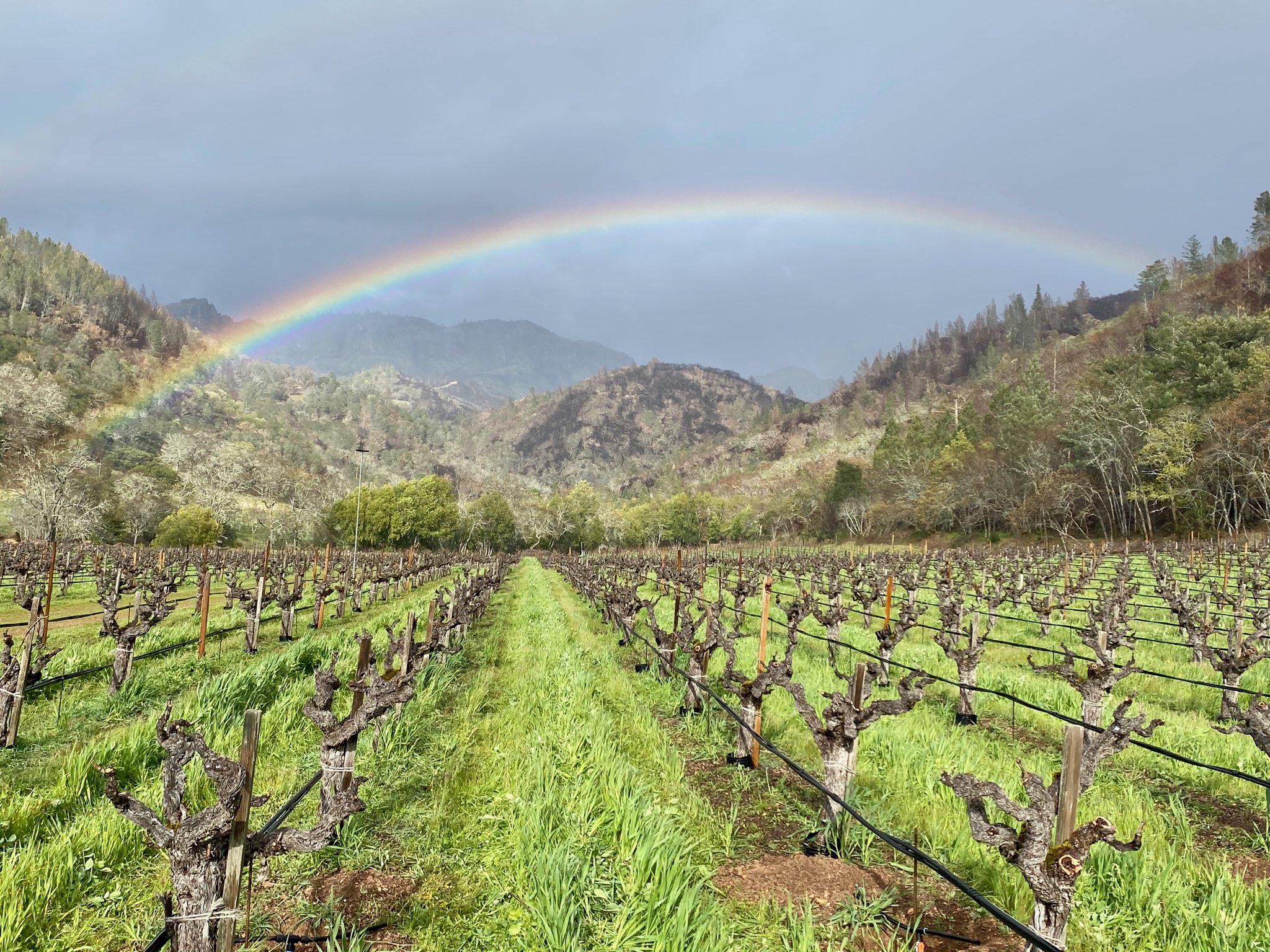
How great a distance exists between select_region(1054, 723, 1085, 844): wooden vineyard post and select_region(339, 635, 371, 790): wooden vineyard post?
4684 millimetres

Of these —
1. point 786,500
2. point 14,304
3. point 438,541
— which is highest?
point 14,304

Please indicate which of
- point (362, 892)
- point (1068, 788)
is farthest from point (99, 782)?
point (1068, 788)

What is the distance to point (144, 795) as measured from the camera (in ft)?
20.1

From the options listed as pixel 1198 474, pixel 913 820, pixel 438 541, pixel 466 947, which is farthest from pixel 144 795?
pixel 438 541

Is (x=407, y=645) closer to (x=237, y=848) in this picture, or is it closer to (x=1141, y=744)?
(x=237, y=848)

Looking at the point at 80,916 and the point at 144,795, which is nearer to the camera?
the point at 80,916

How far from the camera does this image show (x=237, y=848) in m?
3.39

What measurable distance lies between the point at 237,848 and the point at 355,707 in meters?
2.92

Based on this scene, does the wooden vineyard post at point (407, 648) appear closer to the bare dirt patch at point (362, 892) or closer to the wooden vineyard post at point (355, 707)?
the wooden vineyard post at point (355, 707)

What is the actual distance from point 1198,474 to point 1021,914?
5643cm

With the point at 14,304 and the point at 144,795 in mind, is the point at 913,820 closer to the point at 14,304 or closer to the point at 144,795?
the point at 144,795

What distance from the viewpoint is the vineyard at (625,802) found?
3.96 metres

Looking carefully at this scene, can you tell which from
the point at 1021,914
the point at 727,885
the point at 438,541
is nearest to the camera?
the point at 1021,914

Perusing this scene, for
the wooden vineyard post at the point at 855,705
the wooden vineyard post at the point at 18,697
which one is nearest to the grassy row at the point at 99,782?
the wooden vineyard post at the point at 18,697
